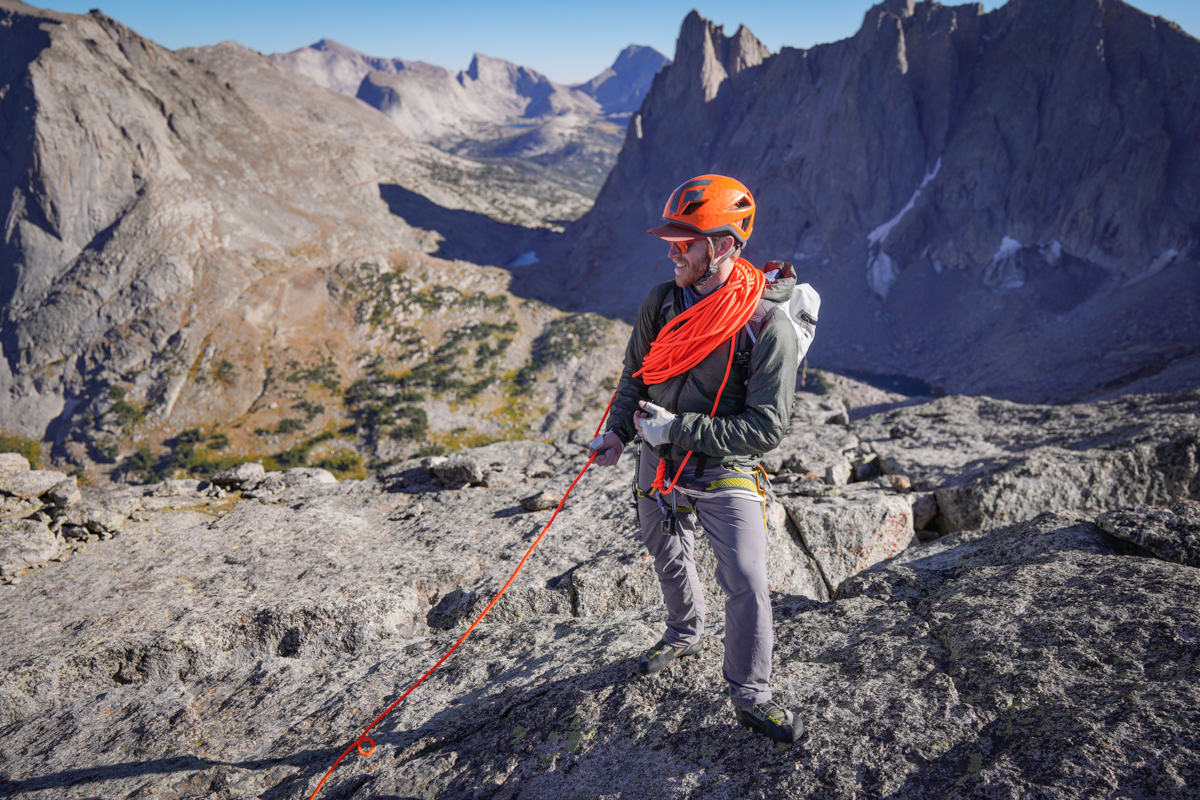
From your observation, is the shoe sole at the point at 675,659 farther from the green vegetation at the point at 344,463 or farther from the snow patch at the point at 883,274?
the snow patch at the point at 883,274

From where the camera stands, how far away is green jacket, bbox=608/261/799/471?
3.94 metres

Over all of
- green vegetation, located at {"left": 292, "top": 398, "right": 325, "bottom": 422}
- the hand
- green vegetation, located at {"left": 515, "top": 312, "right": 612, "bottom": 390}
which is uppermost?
green vegetation, located at {"left": 515, "top": 312, "right": 612, "bottom": 390}

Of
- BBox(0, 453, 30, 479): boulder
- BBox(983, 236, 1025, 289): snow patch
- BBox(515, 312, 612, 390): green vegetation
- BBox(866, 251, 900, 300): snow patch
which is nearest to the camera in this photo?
BBox(0, 453, 30, 479): boulder

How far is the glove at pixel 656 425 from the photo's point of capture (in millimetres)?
4153

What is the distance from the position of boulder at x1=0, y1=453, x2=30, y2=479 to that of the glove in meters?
12.5

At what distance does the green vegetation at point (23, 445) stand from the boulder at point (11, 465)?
72.3m

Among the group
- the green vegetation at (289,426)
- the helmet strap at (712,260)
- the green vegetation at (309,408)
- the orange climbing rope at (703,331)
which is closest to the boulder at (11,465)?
the orange climbing rope at (703,331)

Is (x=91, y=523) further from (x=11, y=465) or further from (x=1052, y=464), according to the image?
(x=1052, y=464)

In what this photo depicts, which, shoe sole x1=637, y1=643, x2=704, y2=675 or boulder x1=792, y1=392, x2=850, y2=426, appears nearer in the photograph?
shoe sole x1=637, y1=643, x2=704, y2=675

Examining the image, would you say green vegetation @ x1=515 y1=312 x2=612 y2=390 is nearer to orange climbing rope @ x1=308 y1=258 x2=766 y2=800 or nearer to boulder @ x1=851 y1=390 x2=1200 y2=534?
boulder @ x1=851 y1=390 x2=1200 y2=534

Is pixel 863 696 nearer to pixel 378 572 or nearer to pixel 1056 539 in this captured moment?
pixel 1056 539

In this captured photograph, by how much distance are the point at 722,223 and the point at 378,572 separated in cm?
680

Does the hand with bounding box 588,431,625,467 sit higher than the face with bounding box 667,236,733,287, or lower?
lower

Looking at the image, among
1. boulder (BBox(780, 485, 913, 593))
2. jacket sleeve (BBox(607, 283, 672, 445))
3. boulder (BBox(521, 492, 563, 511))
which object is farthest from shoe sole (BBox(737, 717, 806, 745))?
boulder (BBox(521, 492, 563, 511))
